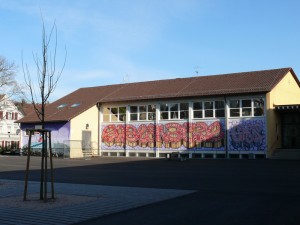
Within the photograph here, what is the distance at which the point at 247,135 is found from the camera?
3372 centimetres

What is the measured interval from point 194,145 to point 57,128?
44.5 ft

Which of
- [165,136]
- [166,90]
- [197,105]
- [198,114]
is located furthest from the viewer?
[166,90]

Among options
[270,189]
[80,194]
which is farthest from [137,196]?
[270,189]

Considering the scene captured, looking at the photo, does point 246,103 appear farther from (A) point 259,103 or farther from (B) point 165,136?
(B) point 165,136

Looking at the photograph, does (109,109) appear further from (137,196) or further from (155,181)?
(137,196)

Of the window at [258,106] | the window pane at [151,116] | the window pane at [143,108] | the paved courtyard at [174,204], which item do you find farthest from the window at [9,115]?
the paved courtyard at [174,204]

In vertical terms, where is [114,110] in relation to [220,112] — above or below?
above

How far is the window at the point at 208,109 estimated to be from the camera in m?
35.6

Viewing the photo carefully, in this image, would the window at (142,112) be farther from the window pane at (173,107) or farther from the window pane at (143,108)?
the window pane at (173,107)

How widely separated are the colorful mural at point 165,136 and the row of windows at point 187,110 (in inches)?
25.8

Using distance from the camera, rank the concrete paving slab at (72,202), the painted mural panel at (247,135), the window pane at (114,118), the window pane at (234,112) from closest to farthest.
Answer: the concrete paving slab at (72,202)
the painted mural panel at (247,135)
the window pane at (234,112)
the window pane at (114,118)

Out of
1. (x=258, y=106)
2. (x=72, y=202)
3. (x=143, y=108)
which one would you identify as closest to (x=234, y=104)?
(x=258, y=106)

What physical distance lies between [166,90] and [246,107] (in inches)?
333

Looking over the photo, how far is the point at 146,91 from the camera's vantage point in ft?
136
